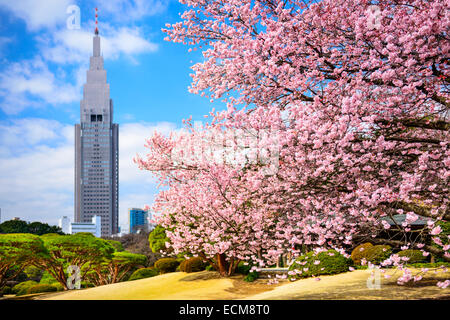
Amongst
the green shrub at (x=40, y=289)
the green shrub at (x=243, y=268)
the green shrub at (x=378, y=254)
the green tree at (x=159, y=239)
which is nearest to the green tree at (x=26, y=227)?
the green shrub at (x=40, y=289)

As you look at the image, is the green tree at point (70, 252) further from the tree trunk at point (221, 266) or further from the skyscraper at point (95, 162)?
the skyscraper at point (95, 162)

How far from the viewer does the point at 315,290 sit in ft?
33.6

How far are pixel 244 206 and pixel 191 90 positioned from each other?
8.54 feet

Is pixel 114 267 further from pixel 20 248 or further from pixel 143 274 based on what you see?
pixel 20 248

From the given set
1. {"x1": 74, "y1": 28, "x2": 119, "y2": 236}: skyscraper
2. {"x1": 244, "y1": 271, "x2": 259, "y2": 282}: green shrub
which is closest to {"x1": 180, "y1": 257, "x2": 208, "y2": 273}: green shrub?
{"x1": 244, "y1": 271, "x2": 259, "y2": 282}: green shrub

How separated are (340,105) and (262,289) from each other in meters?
9.89

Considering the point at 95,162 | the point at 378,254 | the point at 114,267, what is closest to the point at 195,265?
the point at 114,267

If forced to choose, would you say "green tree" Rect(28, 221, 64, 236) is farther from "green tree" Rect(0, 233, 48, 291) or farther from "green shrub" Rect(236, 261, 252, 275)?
"green shrub" Rect(236, 261, 252, 275)

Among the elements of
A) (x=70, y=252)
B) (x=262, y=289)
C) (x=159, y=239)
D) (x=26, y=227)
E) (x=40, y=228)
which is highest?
(x=26, y=227)

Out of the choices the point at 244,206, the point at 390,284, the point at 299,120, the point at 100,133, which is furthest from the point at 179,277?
the point at 100,133

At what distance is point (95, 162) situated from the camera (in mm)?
97562

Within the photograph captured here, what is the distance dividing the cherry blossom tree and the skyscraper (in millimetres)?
92804

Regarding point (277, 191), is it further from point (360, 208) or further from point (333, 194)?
point (360, 208)

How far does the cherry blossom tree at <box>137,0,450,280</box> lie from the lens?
4.97m
